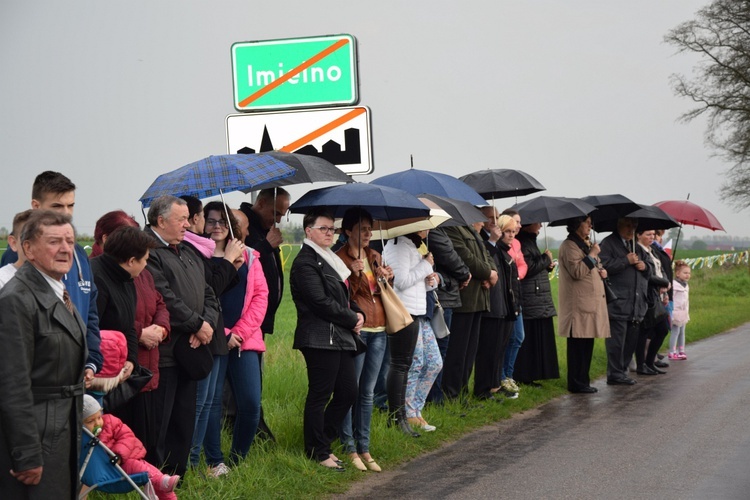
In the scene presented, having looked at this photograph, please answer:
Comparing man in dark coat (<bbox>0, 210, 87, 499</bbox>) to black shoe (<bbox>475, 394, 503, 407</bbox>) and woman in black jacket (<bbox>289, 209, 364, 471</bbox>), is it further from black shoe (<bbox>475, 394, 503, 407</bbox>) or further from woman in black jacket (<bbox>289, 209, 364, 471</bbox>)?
black shoe (<bbox>475, 394, 503, 407</bbox>)

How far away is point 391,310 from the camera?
8484 millimetres

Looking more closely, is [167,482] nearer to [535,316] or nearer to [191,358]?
[191,358]

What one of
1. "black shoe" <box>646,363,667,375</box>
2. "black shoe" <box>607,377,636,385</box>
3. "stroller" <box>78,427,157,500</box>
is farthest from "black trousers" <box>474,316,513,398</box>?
"stroller" <box>78,427,157,500</box>

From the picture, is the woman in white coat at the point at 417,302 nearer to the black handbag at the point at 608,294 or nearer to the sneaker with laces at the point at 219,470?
the sneaker with laces at the point at 219,470

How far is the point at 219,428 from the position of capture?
24.6ft

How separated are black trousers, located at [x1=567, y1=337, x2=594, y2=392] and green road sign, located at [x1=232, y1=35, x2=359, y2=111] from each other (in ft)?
16.5

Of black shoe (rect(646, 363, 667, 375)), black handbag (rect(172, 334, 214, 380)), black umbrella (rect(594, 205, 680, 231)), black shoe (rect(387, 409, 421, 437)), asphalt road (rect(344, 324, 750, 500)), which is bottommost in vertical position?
black shoe (rect(646, 363, 667, 375))

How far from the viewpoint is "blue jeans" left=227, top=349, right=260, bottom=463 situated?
24.8 ft

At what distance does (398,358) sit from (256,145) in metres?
1.99

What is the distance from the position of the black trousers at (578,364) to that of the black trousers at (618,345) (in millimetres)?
629

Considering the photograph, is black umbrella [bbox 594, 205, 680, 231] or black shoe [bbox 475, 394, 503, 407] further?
black umbrella [bbox 594, 205, 680, 231]

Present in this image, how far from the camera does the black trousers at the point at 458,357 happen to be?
35.8ft

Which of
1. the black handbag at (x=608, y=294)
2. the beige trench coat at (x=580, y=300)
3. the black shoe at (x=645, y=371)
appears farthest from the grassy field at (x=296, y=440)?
the black handbag at (x=608, y=294)

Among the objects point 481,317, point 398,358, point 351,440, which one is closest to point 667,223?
point 481,317
